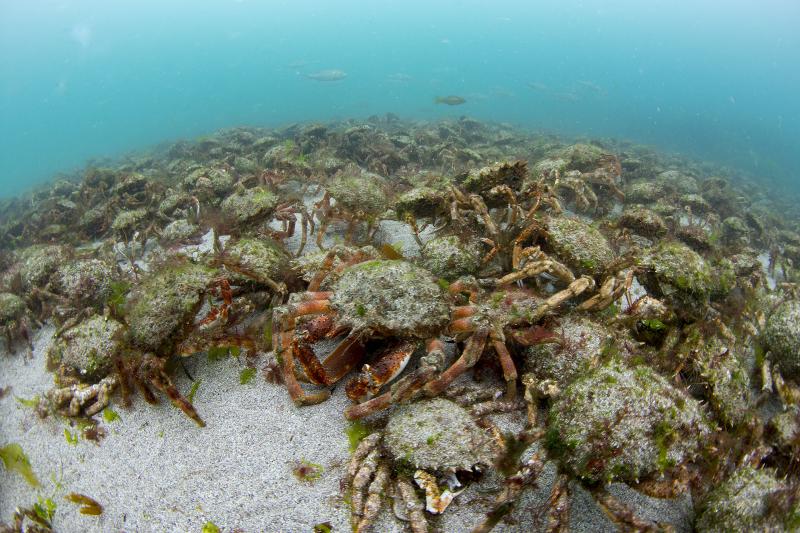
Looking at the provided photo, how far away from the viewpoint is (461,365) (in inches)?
148

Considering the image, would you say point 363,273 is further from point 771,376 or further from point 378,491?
point 771,376

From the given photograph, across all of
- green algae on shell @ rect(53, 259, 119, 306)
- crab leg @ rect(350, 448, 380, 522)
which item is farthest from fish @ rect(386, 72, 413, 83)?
crab leg @ rect(350, 448, 380, 522)

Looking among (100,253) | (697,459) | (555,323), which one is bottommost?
(100,253)

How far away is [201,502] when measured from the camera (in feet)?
11.9

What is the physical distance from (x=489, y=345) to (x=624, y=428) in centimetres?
150

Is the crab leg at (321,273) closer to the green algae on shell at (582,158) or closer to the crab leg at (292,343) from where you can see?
the crab leg at (292,343)

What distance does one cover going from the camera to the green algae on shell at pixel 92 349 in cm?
468

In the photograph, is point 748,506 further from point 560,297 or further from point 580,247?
point 580,247

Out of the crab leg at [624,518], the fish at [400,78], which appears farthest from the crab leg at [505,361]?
the fish at [400,78]

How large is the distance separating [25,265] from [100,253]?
133 centimetres

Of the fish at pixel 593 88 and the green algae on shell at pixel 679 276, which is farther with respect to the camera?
the fish at pixel 593 88

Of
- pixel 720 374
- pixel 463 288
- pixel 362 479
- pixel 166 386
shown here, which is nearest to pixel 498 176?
pixel 463 288

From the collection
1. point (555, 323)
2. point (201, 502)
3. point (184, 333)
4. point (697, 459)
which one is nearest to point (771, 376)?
point (697, 459)

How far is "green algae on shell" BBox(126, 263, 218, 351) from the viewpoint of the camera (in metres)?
4.27
